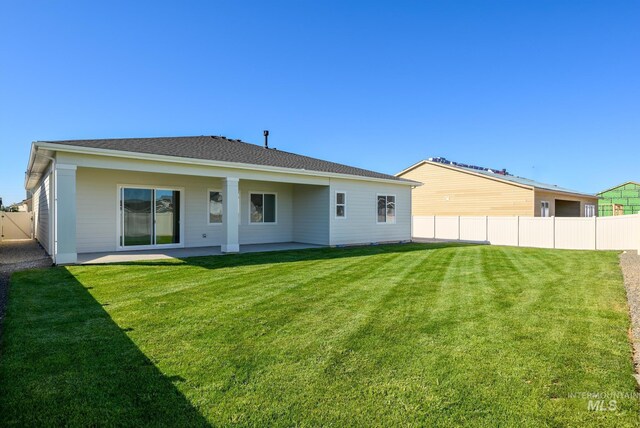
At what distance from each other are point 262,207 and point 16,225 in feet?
49.2

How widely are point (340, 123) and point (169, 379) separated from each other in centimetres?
1925

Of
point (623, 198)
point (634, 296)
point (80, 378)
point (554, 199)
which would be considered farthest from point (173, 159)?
point (623, 198)

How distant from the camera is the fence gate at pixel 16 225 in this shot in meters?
19.1

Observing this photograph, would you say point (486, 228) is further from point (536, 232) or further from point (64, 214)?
point (64, 214)

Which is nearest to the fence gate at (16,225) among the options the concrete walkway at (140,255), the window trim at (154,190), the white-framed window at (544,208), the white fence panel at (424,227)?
the window trim at (154,190)

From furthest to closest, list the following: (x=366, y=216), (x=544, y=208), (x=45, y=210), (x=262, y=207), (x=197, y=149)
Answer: (x=544, y=208), (x=366, y=216), (x=262, y=207), (x=45, y=210), (x=197, y=149)

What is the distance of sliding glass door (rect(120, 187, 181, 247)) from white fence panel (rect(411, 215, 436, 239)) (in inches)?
555

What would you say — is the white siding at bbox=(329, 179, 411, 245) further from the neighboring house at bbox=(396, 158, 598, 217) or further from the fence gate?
the fence gate

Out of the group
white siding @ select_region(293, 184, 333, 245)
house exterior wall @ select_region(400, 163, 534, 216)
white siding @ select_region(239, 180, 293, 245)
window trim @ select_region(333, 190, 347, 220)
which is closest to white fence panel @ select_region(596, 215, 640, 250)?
house exterior wall @ select_region(400, 163, 534, 216)

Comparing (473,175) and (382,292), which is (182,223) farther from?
(473,175)

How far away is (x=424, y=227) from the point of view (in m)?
22.1

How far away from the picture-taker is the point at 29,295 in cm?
595

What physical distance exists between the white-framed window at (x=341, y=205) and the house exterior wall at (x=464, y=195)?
483 inches

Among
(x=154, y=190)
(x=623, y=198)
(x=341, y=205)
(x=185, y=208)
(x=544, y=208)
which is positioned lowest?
(x=185, y=208)
